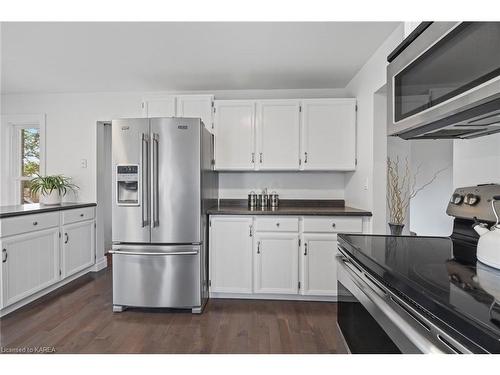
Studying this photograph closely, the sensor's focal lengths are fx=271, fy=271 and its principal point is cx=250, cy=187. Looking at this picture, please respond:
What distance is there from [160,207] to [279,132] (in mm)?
1515

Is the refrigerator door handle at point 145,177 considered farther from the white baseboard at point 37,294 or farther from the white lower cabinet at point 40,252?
the white baseboard at point 37,294

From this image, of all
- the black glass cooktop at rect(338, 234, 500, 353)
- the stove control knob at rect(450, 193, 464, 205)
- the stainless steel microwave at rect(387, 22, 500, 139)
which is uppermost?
the stainless steel microwave at rect(387, 22, 500, 139)

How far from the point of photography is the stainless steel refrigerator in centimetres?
242

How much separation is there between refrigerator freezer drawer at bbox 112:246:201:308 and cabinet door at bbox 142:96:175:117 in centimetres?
157

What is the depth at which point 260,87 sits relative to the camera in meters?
3.36

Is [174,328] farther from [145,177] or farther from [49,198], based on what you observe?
[49,198]

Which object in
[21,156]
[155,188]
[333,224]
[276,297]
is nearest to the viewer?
[155,188]

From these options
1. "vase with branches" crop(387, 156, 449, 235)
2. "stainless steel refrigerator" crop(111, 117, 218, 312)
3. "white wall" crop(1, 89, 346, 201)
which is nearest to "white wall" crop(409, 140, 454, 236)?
"vase with branches" crop(387, 156, 449, 235)

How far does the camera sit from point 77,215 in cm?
327

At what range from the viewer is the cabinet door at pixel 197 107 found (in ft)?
10.2

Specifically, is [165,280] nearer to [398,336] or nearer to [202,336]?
[202,336]

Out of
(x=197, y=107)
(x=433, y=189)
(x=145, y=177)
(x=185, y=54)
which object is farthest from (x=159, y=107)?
(x=433, y=189)

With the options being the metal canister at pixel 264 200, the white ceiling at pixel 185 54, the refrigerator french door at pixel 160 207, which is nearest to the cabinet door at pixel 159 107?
the white ceiling at pixel 185 54

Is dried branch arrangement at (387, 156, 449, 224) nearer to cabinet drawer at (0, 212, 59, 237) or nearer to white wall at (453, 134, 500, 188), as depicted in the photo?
white wall at (453, 134, 500, 188)
